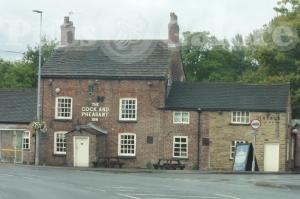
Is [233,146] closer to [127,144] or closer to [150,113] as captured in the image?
[150,113]

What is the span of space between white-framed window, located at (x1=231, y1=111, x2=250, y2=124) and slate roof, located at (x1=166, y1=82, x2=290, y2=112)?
347 mm

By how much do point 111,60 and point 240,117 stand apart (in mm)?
11202

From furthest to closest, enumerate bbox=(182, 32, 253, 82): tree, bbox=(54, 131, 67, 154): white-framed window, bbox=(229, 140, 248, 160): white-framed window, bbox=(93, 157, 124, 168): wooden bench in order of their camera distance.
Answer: bbox=(182, 32, 253, 82): tree, bbox=(54, 131, 67, 154): white-framed window, bbox=(229, 140, 248, 160): white-framed window, bbox=(93, 157, 124, 168): wooden bench

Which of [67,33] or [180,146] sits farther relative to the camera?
[67,33]

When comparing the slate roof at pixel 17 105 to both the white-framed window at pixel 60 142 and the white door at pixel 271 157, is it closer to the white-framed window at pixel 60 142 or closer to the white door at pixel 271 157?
the white-framed window at pixel 60 142

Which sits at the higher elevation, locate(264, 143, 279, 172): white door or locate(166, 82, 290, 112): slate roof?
locate(166, 82, 290, 112): slate roof

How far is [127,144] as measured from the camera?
52062mm

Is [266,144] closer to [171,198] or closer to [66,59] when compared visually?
[66,59]

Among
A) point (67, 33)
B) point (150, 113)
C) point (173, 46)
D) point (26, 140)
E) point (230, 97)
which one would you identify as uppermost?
point (67, 33)

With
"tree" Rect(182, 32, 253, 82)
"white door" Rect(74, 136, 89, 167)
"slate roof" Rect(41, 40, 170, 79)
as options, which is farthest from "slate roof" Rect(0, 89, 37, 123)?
"tree" Rect(182, 32, 253, 82)

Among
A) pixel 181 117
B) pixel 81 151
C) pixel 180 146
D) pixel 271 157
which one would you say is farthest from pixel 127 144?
pixel 271 157

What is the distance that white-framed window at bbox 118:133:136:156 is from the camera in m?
51.9

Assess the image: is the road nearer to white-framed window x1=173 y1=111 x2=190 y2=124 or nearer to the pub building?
the pub building

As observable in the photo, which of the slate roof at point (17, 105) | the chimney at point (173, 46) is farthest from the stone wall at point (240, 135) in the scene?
the slate roof at point (17, 105)
